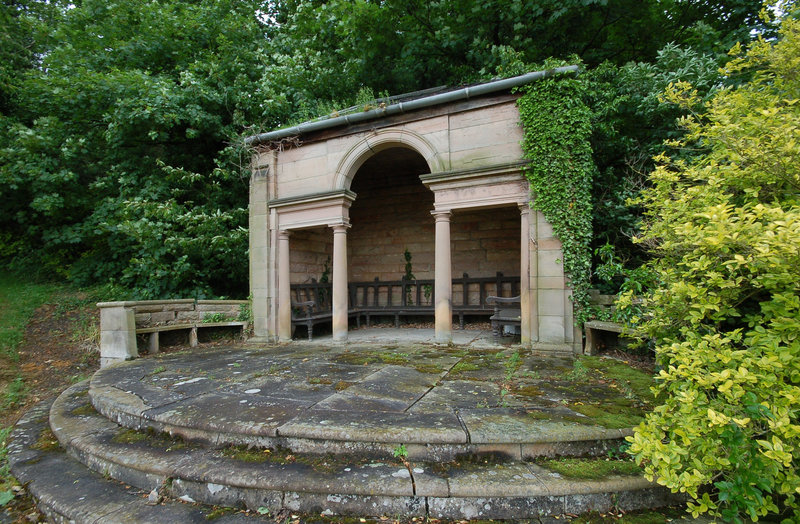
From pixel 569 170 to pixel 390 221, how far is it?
5048 millimetres

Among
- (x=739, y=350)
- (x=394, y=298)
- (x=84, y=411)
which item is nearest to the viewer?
(x=739, y=350)

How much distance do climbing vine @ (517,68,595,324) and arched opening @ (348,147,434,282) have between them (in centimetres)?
383

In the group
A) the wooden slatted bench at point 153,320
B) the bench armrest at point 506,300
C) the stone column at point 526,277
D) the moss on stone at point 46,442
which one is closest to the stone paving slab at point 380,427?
the moss on stone at point 46,442

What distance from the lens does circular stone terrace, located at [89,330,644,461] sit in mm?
2414

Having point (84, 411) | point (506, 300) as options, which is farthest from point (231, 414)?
point (506, 300)

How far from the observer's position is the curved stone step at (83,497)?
6.78 ft

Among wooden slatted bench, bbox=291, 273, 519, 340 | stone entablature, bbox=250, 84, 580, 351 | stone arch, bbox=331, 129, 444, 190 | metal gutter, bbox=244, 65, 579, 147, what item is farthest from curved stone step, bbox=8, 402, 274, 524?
metal gutter, bbox=244, 65, 579, 147

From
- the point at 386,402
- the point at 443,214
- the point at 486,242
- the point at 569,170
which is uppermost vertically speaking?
the point at 569,170

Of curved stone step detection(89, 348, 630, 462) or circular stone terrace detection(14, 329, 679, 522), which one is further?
curved stone step detection(89, 348, 630, 462)

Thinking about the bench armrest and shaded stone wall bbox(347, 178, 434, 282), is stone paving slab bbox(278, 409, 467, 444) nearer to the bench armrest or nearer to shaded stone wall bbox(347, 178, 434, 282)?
the bench armrest

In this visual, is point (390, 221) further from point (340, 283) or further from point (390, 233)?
point (340, 283)

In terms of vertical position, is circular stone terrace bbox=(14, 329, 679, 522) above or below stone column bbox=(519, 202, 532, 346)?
below

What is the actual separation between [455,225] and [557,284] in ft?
Answer: 12.2

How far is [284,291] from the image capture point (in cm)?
711
